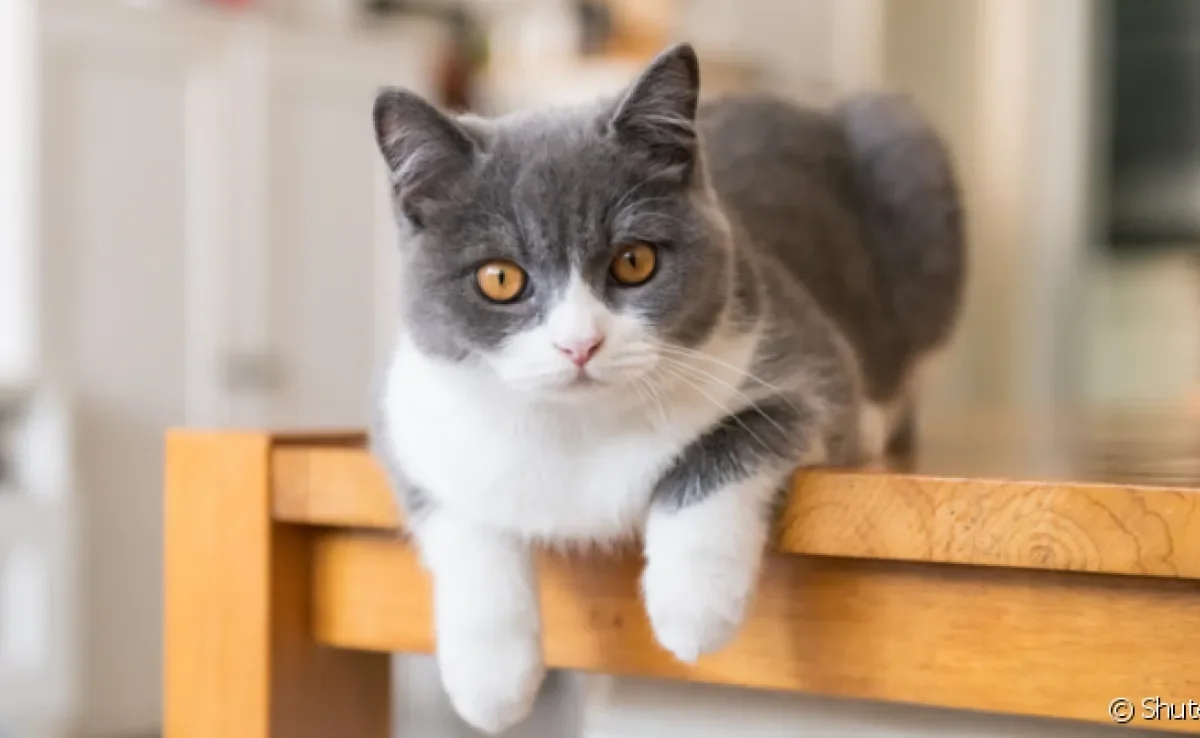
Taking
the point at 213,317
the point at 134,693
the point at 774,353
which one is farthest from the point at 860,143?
the point at 134,693

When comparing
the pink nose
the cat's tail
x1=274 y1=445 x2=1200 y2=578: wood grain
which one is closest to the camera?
x1=274 y1=445 x2=1200 y2=578: wood grain

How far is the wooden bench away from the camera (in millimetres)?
704

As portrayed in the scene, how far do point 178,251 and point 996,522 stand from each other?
223 cm

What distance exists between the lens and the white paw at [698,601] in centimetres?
75

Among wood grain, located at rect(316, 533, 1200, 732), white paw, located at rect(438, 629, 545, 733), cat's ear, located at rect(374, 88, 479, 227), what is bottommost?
white paw, located at rect(438, 629, 545, 733)

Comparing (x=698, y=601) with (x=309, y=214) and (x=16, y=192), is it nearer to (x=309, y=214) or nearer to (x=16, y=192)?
(x=16, y=192)

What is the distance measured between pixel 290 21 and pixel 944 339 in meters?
1.89

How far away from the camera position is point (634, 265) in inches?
33.8

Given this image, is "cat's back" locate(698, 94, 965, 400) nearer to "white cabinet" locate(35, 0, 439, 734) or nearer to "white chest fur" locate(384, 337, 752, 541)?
"white chest fur" locate(384, 337, 752, 541)

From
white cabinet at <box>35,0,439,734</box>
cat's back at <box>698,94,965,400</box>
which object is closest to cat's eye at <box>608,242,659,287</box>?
cat's back at <box>698,94,965,400</box>

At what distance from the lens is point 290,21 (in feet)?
9.34

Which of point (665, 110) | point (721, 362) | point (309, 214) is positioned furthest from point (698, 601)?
point (309, 214)

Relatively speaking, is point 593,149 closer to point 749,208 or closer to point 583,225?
point 583,225

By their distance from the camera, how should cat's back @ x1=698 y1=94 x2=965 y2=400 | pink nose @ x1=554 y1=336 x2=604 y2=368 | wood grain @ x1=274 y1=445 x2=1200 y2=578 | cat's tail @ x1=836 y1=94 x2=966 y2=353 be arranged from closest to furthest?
wood grain @ x1=274 y1=445 x2=1200 y2=578
pink nose @ x1=554 y1=336 x2=604 y2=368
cat's back @ x1=698 y1=94 x2=965 y2=400
cat's tail @ x1=836 y1=94 x2=966 y2=353
